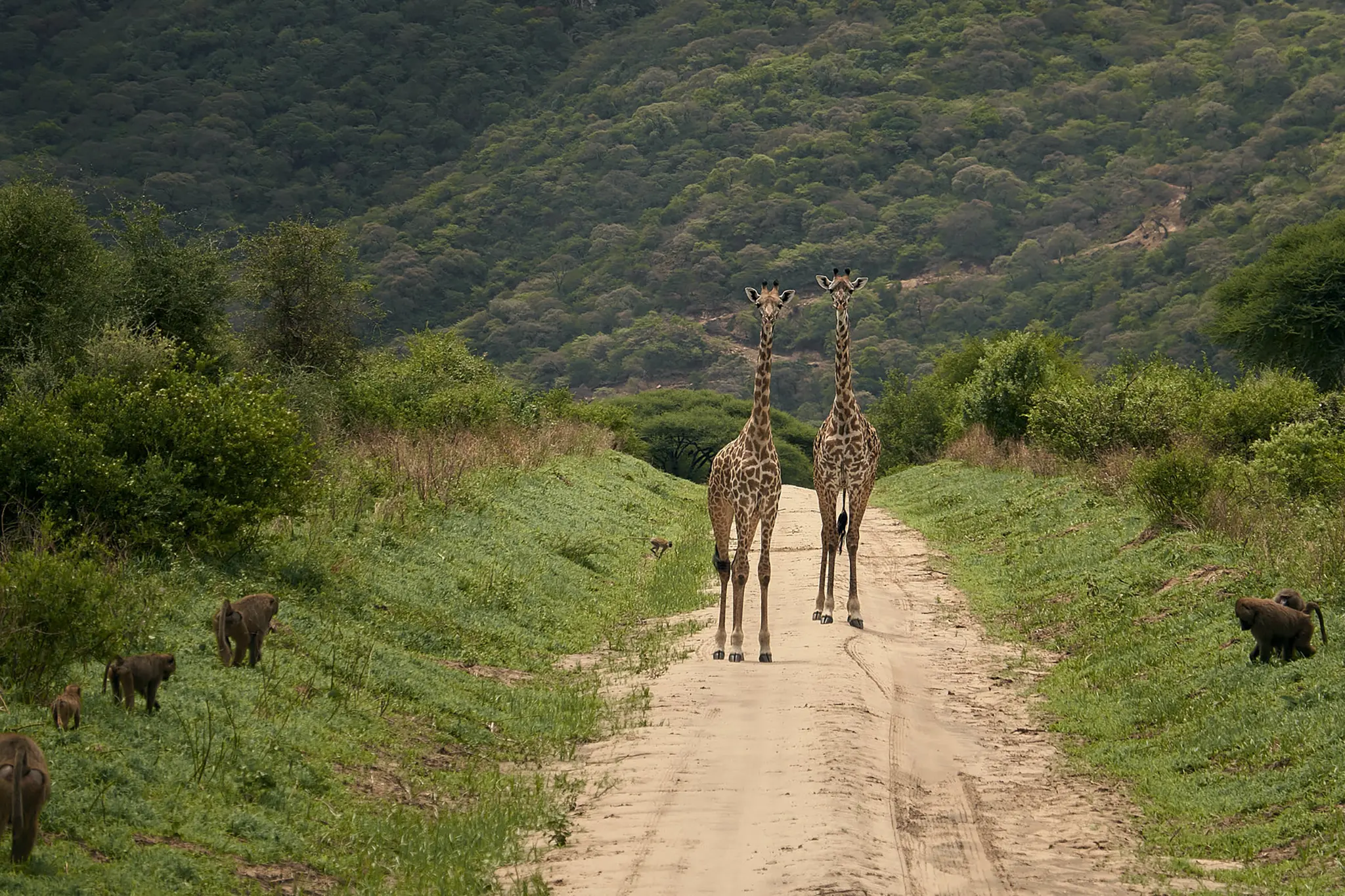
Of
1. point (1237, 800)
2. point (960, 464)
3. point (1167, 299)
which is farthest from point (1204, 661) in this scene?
point (1167, 299)

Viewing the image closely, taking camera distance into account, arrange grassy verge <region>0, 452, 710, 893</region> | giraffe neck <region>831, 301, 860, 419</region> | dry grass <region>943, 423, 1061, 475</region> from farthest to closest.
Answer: dry grass <region>943, 423, 1061, 475</region> < giraffe neck <region>831, 301, 860, 419</region> < grassy verge <region>0, 452, 710, 893</region>

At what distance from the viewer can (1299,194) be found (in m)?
95.6

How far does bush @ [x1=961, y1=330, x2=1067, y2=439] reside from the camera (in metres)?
40.0

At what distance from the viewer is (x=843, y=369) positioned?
1855cm

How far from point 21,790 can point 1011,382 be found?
36033mm

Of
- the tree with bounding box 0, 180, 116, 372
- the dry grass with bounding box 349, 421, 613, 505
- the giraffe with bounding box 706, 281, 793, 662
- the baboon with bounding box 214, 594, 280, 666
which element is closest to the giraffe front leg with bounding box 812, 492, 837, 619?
the giraffe with bounding box 706, 281, 793, 662

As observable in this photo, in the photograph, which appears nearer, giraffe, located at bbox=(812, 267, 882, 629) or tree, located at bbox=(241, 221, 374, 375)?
giraffe, located at bbox=(812, 267, 882, 629)

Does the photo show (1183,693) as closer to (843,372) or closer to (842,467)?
(842,467)

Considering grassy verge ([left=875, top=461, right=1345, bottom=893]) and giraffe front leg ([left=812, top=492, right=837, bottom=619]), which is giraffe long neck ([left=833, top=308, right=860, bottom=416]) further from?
grassy verge ([left=875, top=461, right=1345, bottom=893])

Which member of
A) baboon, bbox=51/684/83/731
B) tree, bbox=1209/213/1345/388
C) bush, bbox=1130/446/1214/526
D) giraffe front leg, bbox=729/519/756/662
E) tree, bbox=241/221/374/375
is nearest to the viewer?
baboon, bbox=51/684/83/731

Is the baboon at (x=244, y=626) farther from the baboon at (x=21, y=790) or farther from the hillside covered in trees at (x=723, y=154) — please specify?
the hillside covered in trees at (x=723, y=154)

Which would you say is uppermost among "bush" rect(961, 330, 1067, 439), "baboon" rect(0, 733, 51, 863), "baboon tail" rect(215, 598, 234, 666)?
"baboon" rect(0, 733, 51, 863)

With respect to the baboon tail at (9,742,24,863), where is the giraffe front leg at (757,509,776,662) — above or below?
below

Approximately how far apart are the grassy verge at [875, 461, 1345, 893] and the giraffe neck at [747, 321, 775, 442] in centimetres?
397
